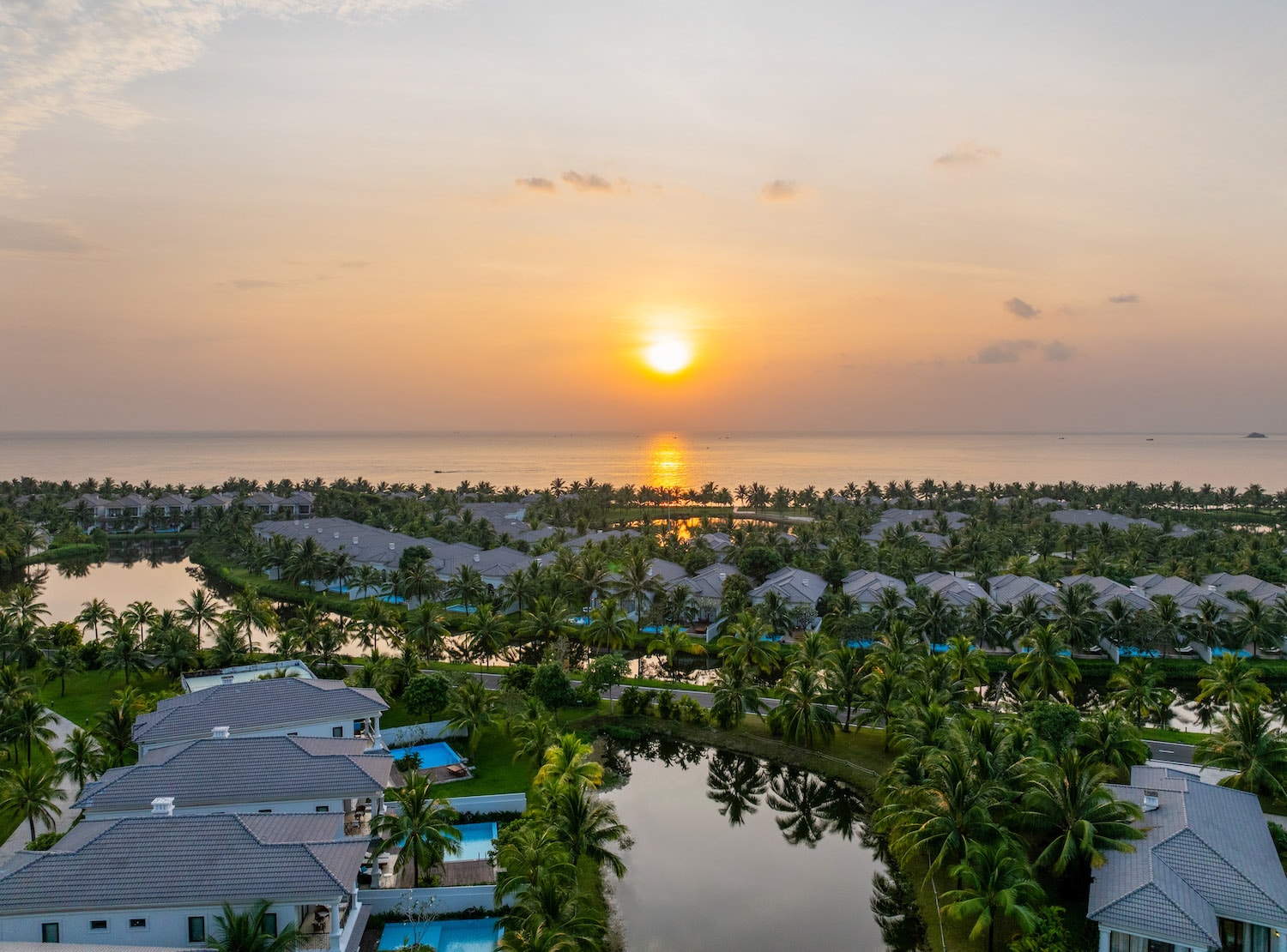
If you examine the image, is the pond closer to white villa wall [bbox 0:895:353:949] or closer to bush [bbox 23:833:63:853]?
white villa wall [bbox 0:895:353:949]

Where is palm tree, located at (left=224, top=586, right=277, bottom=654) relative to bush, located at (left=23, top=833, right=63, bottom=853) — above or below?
above

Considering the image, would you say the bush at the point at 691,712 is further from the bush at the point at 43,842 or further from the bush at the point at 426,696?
the bush at the point at 43,842

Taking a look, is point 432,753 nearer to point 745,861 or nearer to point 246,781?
point 246,781

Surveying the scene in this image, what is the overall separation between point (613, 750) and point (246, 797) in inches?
698

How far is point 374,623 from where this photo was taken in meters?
53.4

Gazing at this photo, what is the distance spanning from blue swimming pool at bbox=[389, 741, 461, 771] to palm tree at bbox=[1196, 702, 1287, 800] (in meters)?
31.0

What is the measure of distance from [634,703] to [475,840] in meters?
13.5

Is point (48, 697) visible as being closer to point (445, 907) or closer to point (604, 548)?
point (445, 907)

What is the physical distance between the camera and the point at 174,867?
22656mm

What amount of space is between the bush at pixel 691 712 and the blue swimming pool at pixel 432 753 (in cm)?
1144

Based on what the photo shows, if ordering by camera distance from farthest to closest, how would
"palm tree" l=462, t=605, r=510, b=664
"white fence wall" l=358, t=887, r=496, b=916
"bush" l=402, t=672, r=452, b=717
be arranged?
"palm tree" l=462, t=605, r=510, b=664, "bush" l=402, t=672, r=452, b=717, "white fence wall" l=358, t=887, r=496, b=916

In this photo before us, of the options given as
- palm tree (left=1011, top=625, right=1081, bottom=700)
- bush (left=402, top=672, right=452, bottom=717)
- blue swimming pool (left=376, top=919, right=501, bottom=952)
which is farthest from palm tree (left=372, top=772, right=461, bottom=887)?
palm tree (left=1011, top=625, right=1081, bottom=700)

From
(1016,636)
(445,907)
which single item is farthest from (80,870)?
(1016,636)

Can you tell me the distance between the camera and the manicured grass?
43594 millimetres
